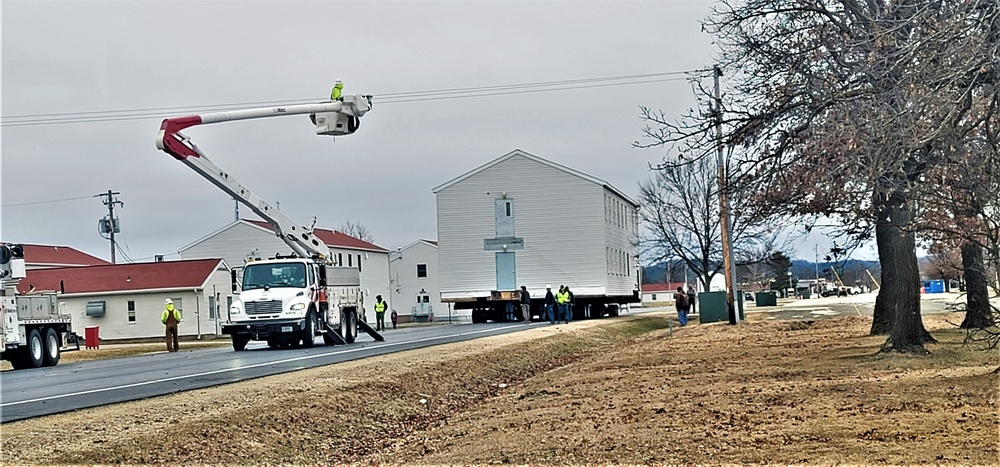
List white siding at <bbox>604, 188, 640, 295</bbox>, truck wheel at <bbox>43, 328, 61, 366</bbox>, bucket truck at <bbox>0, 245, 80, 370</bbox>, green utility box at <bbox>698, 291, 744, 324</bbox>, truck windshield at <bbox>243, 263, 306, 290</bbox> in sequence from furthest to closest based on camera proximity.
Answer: white siding at <bbox>604, 188, 640, 295</bbox> → green utility box at <bbox>698, 291, 744, 324</bbox> → truck windshield at <bbox>243, 263, 306, 290</bbox> → truck wheel at <bbox>43, 328, 61, 366</bbox> → bucket truck at <bbox>0, 245, 80, 370</bbox>

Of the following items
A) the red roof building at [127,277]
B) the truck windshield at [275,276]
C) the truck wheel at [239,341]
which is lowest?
the truck wheel at [239,341]

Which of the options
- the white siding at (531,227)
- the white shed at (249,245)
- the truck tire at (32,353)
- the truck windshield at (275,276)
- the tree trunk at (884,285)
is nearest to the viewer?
the tree trunk at (884,285)

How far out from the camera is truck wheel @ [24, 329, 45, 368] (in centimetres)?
2620

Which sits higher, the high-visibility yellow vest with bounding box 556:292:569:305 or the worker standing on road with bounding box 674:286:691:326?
the high-visibility yellow vest with bounding box 556:292:569:305

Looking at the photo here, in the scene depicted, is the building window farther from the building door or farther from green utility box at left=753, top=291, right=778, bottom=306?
green utility box at left=753, top=291, right=778, bottom=306

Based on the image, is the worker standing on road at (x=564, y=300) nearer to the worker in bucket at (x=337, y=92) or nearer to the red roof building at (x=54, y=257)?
the worker in bucket at (x=337, y=92)

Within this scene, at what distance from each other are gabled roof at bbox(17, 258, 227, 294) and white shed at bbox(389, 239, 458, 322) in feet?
83.0

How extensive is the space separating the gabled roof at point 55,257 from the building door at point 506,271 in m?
33.1

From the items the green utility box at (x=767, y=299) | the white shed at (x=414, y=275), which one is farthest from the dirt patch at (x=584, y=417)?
the white shed at (x=414, y=275)

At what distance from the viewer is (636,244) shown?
2338 inches

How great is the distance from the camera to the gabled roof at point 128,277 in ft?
187

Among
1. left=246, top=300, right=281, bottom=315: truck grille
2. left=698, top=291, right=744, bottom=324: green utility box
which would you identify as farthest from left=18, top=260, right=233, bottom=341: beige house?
left=246, top=300, right=281, bottom=315: truck grille

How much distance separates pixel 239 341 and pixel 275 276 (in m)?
1.93

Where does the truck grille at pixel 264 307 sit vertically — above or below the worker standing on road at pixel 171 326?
above
